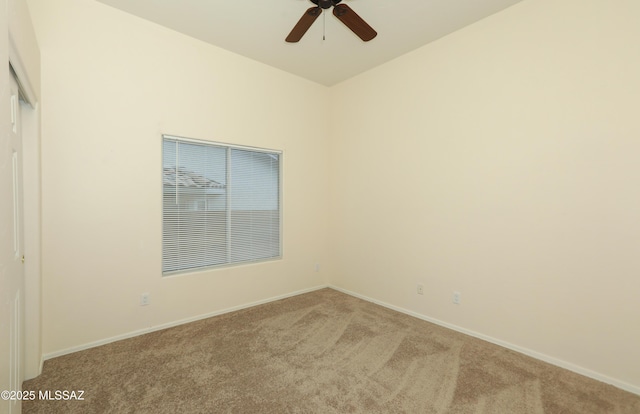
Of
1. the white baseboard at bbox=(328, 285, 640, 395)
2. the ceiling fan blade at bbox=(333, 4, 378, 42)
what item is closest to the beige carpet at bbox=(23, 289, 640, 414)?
the white baseboard at bbox=(328, 285, 640, 395)

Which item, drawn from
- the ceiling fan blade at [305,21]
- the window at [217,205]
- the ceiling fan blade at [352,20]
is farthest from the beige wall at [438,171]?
the ceiling fan blade at [305,21]

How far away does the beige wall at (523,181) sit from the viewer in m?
2.13

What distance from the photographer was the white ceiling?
263 cm

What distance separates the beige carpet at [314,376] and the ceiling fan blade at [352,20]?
104 inches

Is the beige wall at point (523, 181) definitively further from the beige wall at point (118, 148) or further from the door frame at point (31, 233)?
the door frame at point (31, 233)

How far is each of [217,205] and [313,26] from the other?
2227 millimetres

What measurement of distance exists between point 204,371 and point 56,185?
201 cm

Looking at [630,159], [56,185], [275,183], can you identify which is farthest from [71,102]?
[630,159]

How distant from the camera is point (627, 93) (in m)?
2.09

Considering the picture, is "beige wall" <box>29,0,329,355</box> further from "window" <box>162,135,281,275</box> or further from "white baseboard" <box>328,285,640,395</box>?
"white baseboard" <box>328,285,640,395</box>

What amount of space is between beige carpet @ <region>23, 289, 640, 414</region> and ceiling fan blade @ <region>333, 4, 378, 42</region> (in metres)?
2.65

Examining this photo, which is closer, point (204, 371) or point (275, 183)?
point (204, 371)

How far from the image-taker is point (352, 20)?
7.00 feet

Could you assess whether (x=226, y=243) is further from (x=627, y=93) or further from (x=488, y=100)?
(x=627, y=93)
